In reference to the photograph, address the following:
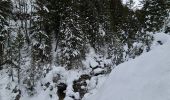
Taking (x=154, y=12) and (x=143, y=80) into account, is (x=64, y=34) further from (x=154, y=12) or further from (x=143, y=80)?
(x=143, y=80)

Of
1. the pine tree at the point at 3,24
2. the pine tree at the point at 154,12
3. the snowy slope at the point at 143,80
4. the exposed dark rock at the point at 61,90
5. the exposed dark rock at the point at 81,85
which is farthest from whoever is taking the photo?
the pine tree at the point at 154,12

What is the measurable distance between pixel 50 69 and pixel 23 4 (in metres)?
10.2

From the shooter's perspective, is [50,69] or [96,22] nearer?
[50,69]

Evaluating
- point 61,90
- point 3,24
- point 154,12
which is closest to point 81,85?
point 61,90

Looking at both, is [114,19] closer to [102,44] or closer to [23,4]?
[102,44]

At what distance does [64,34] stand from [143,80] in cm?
2104

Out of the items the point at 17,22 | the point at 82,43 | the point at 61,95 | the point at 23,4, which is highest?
the point at 23,4

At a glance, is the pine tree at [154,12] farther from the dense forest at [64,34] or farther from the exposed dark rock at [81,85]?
the exposed dark rock at [81,85]

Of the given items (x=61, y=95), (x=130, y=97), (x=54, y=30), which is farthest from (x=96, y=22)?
(x=130, y=97)

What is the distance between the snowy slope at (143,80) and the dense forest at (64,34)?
14.1 m

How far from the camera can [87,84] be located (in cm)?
2258

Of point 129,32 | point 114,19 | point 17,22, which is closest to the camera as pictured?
point 17,22

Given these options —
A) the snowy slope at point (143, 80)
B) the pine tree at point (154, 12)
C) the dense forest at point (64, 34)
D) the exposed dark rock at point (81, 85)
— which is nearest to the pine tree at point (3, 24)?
the dense forest at point (64, 34)

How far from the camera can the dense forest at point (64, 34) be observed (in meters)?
24.2
